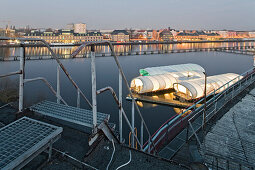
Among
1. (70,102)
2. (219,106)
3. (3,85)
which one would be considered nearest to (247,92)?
(219,106)

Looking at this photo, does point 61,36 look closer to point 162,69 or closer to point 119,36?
point 119,36

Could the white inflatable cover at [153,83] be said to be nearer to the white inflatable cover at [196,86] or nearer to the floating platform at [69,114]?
the white inflatable cover at [196,86]

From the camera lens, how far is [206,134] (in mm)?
9148

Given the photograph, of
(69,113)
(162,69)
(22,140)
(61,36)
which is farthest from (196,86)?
(61,36)

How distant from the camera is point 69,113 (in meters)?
4.93

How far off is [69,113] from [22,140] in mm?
1431

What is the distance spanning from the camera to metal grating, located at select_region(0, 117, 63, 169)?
3.04 m

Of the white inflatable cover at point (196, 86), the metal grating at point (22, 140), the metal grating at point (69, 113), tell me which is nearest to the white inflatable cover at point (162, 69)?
the white inflatable cover at point (196, 86)

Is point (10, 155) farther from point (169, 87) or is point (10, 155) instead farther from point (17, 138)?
point (169, 87)

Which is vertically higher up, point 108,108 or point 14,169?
point 14,169

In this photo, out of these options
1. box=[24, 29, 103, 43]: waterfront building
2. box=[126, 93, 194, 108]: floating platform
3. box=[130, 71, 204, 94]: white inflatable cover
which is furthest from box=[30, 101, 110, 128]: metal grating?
box=[24, 29, 103, 43]: waterfront building

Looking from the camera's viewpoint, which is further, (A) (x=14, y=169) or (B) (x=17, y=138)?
(B) (x=17, y=138)

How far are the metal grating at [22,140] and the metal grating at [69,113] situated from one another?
519mm

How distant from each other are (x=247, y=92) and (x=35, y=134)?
15679mm
